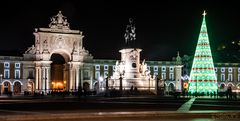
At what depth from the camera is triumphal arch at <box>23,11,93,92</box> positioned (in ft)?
352

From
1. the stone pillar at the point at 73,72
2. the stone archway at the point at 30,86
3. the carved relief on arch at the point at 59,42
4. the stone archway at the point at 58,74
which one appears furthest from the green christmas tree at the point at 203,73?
the stone archway at the point at 58,74

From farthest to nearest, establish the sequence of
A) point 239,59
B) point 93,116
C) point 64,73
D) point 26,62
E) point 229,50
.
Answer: point 229,50 < point 239,59 < point 64,73 < point 26,62 < point 93,116

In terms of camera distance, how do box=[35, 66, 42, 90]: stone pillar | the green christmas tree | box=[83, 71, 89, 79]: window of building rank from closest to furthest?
the green christmas tree < box=[35, 66, 42, 90]: stone pillar < box=[83, 71, 89, 79]: window of building

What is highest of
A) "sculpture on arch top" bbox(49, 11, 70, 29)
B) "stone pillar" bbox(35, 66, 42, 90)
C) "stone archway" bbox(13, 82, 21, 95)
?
"sculpture on arch top" bbox(49, 11, 70, 29)

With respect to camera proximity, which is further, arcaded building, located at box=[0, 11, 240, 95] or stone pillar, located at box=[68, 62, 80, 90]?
stone pillar, located at box=[68, 62, 80, 90]

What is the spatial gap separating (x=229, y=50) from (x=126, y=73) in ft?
265

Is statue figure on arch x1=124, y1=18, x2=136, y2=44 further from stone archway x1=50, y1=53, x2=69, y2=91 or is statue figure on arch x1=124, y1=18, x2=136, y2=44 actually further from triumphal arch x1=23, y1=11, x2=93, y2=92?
stone archway x1=50, y1=53, x2=69, y2=91

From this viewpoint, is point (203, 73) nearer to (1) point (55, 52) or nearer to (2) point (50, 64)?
(1) point (55, 52)

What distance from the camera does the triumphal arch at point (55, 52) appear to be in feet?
352

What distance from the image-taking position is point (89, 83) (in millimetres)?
114375

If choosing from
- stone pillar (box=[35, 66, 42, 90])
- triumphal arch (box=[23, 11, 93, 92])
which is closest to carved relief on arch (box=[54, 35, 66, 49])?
triumphal arch (box=[23, 11, 93, 92])

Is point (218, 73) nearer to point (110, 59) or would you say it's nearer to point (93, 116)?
point (110, 59)

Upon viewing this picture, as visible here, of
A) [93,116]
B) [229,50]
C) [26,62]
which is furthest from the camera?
[229,50]

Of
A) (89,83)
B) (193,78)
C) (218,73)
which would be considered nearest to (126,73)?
(193,78)
